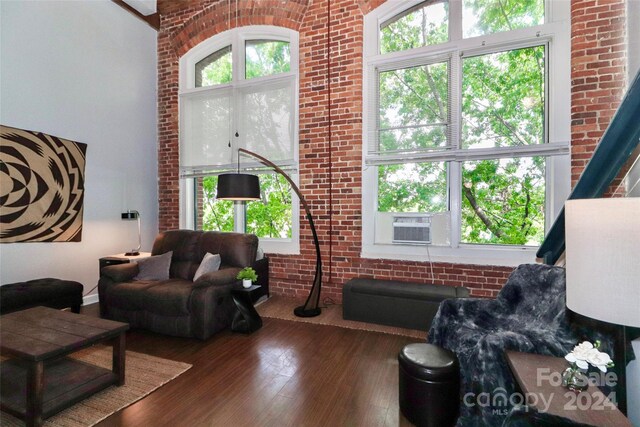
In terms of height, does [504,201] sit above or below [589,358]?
above

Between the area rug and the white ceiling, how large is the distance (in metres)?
4.91

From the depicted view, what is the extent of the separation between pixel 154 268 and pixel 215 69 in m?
3.39

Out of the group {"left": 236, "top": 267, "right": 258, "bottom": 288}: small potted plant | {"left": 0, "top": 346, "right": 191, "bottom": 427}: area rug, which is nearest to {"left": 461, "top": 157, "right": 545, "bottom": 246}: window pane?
{"left": 236, "top": 267, "right": 258, "bottom": 288}: small potted plant

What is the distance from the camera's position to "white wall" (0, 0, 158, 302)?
11.0 feet

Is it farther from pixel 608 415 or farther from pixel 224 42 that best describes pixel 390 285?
pixel 224 42

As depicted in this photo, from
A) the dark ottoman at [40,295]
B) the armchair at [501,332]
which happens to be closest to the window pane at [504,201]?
the armchair at [501,332]

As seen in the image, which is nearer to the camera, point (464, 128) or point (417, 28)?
point (464, 128)

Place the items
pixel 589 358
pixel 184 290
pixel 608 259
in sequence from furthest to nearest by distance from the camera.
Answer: pixel 184 290 < pixel 589 358 < pixel 608 259

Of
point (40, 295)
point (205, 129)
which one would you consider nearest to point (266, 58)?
point (205, 129)

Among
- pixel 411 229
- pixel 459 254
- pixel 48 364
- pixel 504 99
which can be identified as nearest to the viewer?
pixel 48 364

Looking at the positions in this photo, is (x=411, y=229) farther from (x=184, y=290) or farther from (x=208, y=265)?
(x=184, y=290)

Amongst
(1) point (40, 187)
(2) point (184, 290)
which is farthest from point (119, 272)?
(1) point (40, 187)

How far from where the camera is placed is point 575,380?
1249 mm

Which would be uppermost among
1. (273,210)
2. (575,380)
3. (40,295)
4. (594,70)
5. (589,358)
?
(594,70)
